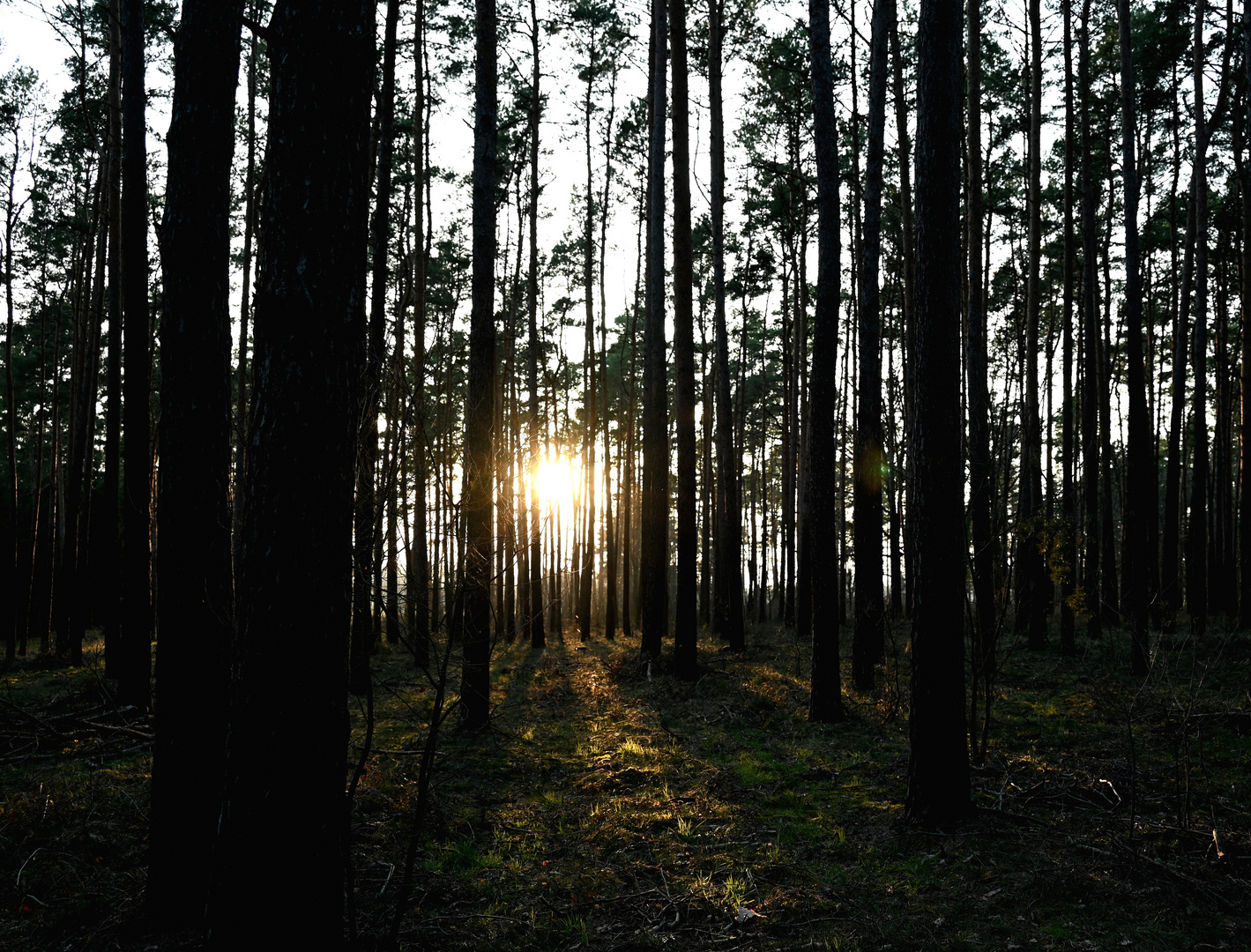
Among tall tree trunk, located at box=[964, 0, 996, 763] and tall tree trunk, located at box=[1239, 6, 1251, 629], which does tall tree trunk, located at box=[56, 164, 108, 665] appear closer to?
tall tree trunk, located at box=[964, 0, 996, 763]

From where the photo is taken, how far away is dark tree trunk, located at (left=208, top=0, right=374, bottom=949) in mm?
2598

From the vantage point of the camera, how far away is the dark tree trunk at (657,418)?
11570 millimetres

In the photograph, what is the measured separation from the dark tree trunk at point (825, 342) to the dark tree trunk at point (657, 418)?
11.5 feet

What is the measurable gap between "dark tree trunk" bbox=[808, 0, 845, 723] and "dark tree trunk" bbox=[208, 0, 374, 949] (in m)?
6.23

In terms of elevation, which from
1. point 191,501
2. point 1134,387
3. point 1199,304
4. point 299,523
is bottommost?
point 299,523

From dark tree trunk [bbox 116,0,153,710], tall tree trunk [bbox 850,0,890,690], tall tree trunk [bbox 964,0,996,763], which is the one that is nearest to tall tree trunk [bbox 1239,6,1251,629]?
tall tree trunk [bbox 964,0,996,763]

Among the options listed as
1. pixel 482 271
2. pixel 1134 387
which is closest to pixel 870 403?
pixel 1134 387

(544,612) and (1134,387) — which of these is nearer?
(544,612)

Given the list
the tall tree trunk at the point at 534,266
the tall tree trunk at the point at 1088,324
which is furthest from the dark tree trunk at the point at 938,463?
the tall tree trunk at the point at 534,266

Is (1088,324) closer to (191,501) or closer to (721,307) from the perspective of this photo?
(721,307)

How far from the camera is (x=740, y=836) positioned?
16.5 feet

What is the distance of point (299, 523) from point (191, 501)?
1.40 m

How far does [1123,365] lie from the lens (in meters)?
23.8

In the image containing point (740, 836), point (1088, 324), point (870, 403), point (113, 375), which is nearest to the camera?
point (740, 836)
